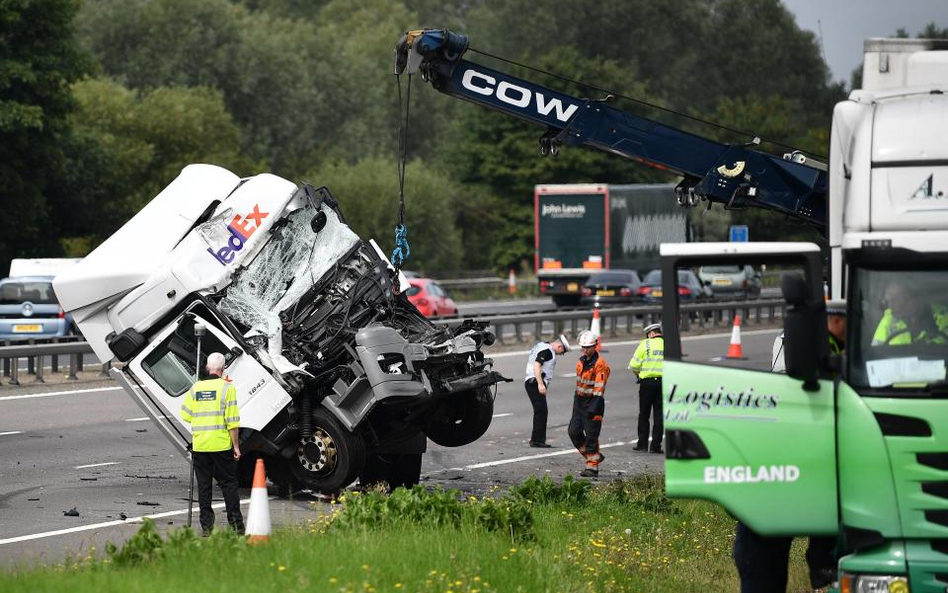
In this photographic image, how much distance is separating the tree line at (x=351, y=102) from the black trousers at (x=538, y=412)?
13.3 m

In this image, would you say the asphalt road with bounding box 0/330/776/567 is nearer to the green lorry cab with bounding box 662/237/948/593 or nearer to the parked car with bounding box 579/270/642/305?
the green lorry cab with bounding box 662/237/948/593

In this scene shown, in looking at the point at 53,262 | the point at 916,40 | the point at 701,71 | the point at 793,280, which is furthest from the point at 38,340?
the point at 701,71

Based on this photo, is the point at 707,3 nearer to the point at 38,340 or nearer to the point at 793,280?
the point at 38,340

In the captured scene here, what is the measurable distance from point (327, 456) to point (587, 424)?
3624mm

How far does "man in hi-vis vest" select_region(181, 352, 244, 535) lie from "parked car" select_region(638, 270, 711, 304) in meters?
31.0

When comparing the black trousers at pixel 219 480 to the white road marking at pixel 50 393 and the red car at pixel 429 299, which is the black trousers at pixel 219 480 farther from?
the red car at pixel 429 299

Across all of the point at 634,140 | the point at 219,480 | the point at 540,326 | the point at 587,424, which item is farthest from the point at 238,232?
the point at 540,326

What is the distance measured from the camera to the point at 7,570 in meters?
10.3

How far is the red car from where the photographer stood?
40.3 metres

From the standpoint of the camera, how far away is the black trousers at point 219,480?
41.8 feet

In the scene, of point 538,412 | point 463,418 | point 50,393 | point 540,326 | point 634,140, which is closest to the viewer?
point 463,418

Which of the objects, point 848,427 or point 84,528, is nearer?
point 848,427

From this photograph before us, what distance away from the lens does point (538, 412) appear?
1966 cm

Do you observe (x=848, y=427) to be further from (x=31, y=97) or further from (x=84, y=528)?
(x=31, y=97)
